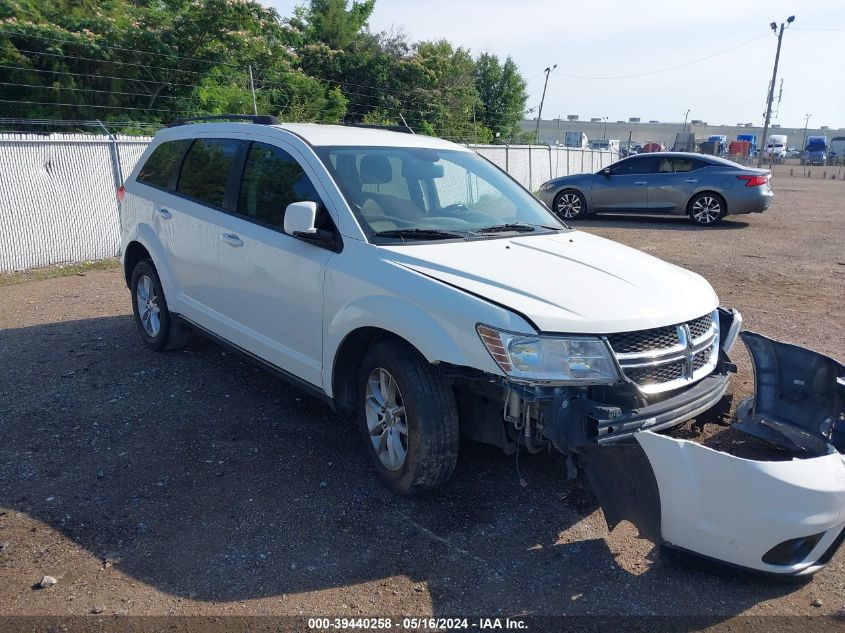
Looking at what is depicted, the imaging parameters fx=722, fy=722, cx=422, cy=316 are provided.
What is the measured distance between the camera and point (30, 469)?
13.6ft

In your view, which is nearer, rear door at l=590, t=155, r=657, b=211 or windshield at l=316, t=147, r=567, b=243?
windshield at l=316, t=147, r=567, b=243

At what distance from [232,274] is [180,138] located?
65.3 inches

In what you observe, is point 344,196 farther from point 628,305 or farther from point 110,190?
point 110,190

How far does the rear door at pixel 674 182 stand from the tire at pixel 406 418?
13.1 meters

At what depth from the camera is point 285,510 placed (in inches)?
148

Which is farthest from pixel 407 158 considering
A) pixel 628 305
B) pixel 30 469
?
pixel 30 469

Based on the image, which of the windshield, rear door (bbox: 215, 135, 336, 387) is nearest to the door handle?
rear door (bbox: 215, 135, 336, 387)

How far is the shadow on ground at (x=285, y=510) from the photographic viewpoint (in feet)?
10.4

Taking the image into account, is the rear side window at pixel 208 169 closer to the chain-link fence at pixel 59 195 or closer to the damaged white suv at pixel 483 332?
the damaged white suv at pixel 483 332

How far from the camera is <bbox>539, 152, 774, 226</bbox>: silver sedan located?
49.1 feet

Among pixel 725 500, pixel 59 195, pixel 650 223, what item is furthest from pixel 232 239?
pixel 650 223

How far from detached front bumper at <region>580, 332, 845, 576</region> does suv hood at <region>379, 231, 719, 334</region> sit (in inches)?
23.4

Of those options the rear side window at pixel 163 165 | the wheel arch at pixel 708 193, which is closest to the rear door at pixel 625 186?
the wheel arch at pixel 708 193

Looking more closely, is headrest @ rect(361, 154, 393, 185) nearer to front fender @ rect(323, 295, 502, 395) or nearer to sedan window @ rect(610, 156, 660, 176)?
front fender @ rect(323, 295, 502, 395)
